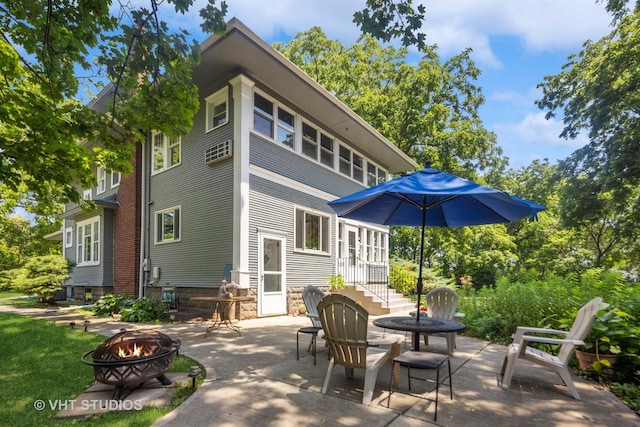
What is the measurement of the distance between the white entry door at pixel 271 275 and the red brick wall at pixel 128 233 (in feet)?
17.6

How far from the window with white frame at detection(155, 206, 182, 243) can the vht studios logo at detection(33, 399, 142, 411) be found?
7777 mm

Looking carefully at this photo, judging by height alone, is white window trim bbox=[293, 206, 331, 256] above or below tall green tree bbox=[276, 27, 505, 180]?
below

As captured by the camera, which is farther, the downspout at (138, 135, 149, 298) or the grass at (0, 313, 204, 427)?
the downspout at (138, 135, 149, 298)

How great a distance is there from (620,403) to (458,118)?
68.2ft

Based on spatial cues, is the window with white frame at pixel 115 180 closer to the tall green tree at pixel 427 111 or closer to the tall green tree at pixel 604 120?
the tall green tree at pixel 427 111

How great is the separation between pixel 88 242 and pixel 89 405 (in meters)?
14.0

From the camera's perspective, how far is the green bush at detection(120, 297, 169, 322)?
898 centimetres

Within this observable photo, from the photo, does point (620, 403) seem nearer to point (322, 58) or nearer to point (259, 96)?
point (259, 96)

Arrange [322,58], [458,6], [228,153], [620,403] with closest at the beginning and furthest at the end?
[620,403], [458,6], [228,153], [322,58]

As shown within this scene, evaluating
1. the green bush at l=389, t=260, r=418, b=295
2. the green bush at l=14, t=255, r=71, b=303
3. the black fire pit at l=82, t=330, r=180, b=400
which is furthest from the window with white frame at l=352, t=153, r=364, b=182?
the green bush at l=14, t=255, r=71, b=303

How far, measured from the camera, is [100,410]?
331 cm

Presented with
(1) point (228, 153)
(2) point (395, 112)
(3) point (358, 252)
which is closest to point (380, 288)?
(3) point (358, 252)

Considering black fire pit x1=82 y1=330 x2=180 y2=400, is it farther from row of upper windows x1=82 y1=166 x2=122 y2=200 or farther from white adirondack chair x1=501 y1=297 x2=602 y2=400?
row of upper windows x1=82 y1=166 x2=122 y2=200

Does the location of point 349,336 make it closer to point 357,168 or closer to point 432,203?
point 432,203
